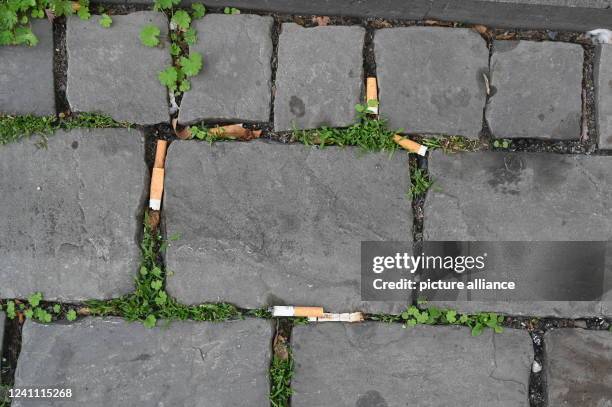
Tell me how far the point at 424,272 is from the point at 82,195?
175 centimetres

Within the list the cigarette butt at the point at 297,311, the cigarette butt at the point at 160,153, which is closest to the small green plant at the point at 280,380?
the cigarette butt at the point at 297,311

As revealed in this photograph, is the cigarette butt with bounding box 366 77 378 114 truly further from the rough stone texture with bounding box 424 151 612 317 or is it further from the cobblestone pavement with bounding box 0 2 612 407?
the rough stone texture with bounding box 424 151 612 317

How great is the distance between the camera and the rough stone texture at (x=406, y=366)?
2.79 meters

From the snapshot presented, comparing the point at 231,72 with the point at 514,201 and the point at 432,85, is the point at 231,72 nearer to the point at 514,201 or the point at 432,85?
the point at 432,85

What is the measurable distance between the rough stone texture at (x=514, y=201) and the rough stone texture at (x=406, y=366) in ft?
0.71

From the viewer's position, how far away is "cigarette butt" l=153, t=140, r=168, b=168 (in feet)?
9.19

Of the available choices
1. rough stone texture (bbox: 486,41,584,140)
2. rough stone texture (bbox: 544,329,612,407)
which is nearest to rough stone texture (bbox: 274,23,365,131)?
rough stone texture (bbox: 486,41,584,140)

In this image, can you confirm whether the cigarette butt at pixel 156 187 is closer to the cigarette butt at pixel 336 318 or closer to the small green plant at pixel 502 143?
the cigarette butt at pixel 336 318

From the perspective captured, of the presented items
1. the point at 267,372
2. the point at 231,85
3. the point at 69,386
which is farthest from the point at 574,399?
the point at 69,386

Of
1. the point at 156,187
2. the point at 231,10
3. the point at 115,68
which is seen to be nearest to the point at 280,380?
the point at 156,187

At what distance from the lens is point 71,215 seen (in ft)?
9.11

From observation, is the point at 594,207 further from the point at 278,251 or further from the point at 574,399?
the point at 278,251

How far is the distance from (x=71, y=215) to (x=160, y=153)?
0.53 meters

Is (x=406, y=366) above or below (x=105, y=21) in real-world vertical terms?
below
